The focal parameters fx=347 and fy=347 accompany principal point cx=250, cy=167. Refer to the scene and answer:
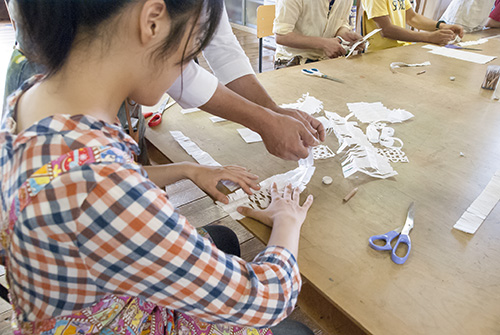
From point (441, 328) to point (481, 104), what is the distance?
1.09 meters

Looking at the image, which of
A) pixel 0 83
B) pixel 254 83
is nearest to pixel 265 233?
→ pixel 254 83

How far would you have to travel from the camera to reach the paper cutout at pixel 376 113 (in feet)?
3.89

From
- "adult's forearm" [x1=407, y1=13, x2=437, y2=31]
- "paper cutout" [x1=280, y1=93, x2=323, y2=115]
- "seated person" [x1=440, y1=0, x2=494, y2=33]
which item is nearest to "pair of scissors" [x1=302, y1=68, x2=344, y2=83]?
"paper cutout" [x1=280, y1=93, x2=323, y2=115]

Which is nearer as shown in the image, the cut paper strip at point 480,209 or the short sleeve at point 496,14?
the cut paper strip at point 480,209

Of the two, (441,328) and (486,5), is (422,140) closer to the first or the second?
(441,328)

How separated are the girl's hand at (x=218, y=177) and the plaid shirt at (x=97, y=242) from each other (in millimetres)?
320

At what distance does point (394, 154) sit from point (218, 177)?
516mm

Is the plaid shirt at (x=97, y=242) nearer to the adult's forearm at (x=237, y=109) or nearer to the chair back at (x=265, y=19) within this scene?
the adult's forearm at (x=237, y=109)


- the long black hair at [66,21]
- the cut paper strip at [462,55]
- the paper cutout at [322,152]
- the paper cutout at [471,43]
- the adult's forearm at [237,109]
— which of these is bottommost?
the paper cutout at [471,43]

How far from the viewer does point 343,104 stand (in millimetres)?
1291

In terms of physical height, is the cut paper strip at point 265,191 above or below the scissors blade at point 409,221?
below

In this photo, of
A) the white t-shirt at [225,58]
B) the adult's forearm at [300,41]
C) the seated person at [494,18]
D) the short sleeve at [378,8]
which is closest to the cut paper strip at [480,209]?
the white t-shirt at [225,58]

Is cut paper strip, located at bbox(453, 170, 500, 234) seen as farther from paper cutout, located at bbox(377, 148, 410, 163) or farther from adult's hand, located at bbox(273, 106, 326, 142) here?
adult's hand, located at bbox(273, 106, 326, 142)

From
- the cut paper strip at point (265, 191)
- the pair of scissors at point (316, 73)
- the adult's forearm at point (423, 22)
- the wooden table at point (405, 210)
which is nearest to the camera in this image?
the wooden table at point (405, 210)
